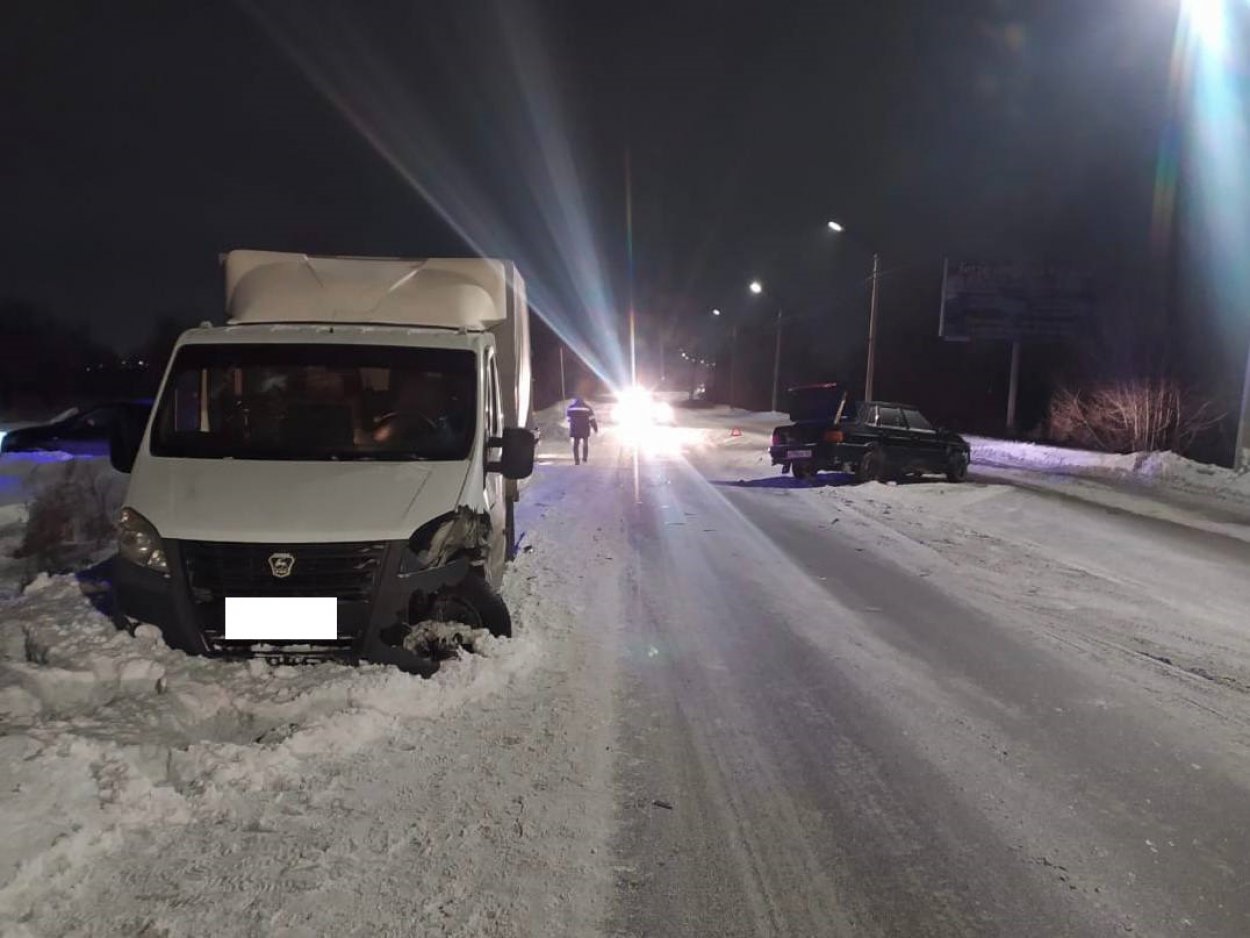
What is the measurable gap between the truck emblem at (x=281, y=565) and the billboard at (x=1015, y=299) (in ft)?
111

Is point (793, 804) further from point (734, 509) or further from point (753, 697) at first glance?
point (734, 509)

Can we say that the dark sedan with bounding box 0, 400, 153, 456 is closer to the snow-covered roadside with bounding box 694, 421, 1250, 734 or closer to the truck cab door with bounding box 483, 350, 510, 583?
the snow-covered roadside with bounding box 694, 421, 1250, 734

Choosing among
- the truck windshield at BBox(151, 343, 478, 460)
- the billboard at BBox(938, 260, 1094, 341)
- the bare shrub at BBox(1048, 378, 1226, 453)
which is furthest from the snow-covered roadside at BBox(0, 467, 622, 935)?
the billboard at BBox(938, 260, 1094, 341)

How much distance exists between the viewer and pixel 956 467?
17.8 m

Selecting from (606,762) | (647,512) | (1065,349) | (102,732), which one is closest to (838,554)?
(647,512)

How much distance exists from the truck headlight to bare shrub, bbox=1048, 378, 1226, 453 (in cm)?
2504

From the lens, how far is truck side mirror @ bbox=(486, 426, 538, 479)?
545cm

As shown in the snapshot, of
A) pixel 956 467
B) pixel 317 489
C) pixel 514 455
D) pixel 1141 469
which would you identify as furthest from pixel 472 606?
pixel 1141 469

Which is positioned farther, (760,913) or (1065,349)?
(1065,349)

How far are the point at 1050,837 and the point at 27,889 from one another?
12.8 ft

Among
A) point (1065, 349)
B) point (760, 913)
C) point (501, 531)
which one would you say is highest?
point (1065, 349)

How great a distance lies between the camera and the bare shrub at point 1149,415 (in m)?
22.7

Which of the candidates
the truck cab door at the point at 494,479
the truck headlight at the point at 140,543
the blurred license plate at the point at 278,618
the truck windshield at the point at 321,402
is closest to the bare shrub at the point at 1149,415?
the truck cab door at the point at 494,479

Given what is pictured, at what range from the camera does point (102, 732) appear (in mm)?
3680
